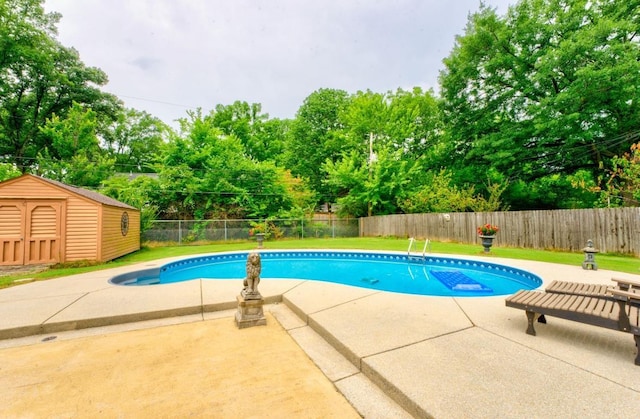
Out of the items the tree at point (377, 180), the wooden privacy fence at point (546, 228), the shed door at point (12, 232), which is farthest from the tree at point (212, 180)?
the wooden privacy fence at point (546, 228)

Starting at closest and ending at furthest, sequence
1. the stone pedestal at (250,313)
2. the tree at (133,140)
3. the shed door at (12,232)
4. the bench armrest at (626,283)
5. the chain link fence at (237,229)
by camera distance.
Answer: the bench armrest at (626,283) < the stone pedestal at (250,313) < the shed door at (12,232) < the chain link fence at (237,229) < the tree at (133,140)

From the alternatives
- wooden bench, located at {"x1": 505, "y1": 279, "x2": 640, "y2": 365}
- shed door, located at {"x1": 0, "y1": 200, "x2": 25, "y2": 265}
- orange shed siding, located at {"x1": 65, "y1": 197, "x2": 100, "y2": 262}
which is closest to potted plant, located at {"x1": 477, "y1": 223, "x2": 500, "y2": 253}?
wooden bench, located at {"x1": 505, "y1": 279, "x2": 640, "y2": 365}

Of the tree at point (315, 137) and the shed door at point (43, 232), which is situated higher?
the tree at point (315, 137)

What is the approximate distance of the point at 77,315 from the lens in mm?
3406

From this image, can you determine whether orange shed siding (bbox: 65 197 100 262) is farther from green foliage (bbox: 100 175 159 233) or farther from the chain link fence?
the chain link fence

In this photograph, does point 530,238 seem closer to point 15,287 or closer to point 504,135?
point 504,135

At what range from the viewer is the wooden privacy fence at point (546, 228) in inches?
310

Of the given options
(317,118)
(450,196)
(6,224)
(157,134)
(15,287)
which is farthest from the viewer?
(157,134)

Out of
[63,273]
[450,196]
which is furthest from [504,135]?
[63,273]

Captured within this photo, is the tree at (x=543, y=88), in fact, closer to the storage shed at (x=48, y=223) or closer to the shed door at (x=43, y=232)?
the storage shed at (x=48, y=223)

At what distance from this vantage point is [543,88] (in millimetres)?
14352

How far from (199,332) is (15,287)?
188 inches

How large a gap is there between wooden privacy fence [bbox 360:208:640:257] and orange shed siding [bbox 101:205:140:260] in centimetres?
1327

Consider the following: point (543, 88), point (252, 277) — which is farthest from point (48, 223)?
point (543, 88)
